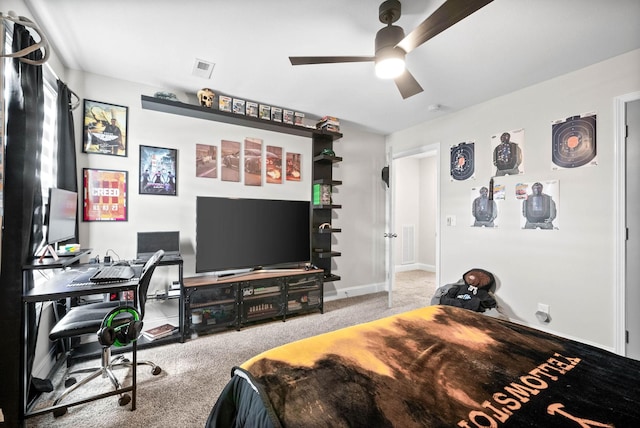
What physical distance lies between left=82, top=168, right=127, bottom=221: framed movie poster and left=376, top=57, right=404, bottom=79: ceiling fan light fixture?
2.64 m

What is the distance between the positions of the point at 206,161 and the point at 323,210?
5.63 ft

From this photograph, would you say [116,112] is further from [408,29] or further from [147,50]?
[408,29]

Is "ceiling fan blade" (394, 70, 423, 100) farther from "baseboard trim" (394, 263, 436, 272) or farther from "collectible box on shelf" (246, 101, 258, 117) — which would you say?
"baseboard trim" (394, 263, 436, 272)

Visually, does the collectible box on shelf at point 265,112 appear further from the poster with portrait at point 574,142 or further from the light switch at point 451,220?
the poster with portrait at point 574,142

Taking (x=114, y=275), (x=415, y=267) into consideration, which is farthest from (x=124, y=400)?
(x=415, y=267)

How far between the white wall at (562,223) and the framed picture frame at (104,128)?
3964 millimetres

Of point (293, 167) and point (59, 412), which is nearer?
point (59, 412)

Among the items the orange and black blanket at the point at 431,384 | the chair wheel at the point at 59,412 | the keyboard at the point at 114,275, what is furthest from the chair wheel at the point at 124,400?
the orange and black blanket at the point at 431,384

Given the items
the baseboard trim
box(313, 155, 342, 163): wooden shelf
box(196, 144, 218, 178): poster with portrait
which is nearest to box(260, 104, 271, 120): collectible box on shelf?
box(196, 144, 218, 178): poster with portrait

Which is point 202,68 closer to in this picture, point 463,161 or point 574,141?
point 463,161

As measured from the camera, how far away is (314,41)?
2152mm

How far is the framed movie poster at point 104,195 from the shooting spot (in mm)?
2580

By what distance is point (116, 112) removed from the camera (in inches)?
107

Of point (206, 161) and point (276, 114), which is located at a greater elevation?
point (276, 114)
